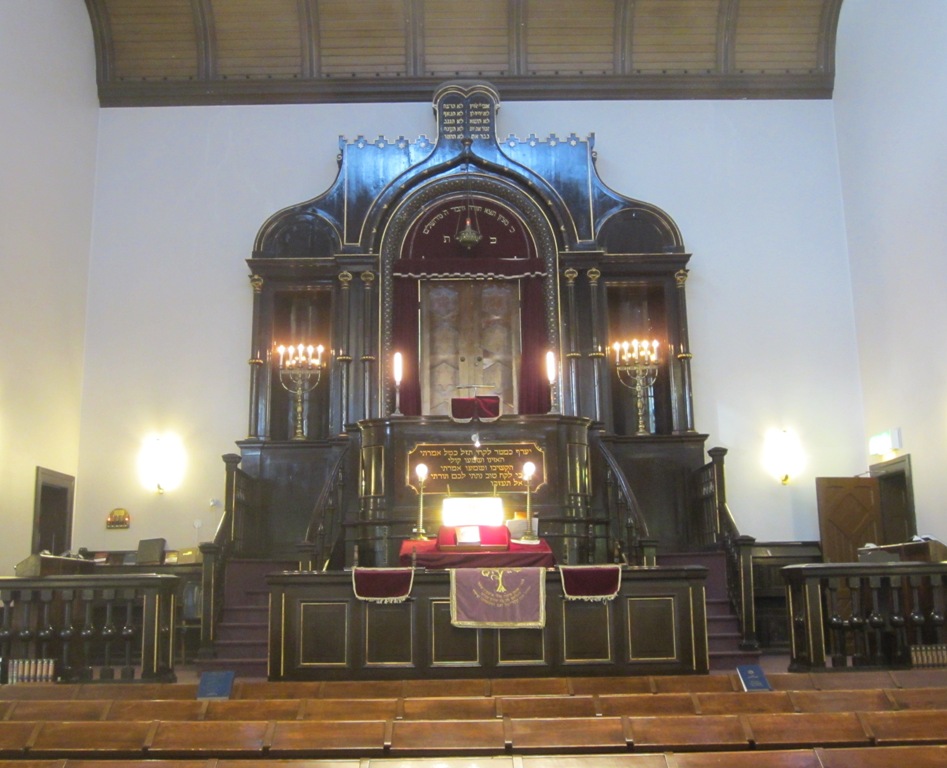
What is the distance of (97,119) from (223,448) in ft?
17.4

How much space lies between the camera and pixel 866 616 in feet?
27.3

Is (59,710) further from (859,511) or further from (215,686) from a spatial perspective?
(859,511)

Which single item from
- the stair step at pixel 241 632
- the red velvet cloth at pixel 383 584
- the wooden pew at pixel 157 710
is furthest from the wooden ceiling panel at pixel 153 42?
the wooden pew at pixel 157 710

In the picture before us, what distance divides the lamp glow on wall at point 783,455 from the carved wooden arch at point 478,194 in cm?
325

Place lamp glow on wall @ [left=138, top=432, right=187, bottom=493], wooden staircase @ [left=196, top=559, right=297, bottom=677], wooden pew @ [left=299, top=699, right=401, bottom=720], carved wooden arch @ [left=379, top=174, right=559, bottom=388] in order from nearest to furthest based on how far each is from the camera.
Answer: wooden pew @ [left=299, top=699, right=401, bottom=720] → wooden staircase @ [left=196, top=559, right=297, bottom=677] → lamp glow on wall @ [left=138, top=432, right=187, bottom=493] → carved wooden arch @ [left=379, top=174, right=559, bottom=388]

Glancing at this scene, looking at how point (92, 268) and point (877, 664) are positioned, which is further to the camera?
point (92, 268)

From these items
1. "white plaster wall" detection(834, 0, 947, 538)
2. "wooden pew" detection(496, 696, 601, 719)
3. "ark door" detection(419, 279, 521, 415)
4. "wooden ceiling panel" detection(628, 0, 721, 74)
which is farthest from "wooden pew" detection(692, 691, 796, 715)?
"wooden ceiling panel" detection(628, 0, 721, 74)

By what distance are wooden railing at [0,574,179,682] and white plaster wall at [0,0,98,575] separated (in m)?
3.30

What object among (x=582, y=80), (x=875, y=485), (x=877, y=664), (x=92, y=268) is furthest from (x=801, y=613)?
(x=92, y=268)

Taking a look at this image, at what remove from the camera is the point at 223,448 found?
1334cm

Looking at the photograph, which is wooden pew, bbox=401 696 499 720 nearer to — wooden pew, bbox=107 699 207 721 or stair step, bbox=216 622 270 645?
wooden pew, bbox=107 699 207 721

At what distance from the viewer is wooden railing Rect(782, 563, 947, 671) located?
822 cm

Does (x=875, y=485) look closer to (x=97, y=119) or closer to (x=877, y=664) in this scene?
(x=877, y=664)

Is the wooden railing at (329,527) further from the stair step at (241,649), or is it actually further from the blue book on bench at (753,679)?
the blue book on bench at (753,679)
